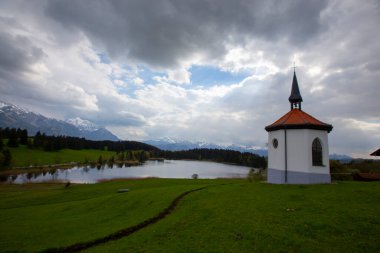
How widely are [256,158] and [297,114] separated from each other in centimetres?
12445

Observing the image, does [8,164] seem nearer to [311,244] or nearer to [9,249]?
[9,249]

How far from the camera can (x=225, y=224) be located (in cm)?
1455

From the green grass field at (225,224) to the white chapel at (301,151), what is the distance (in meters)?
5.81

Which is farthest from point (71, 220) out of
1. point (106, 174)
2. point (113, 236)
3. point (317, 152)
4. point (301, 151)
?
point (106, 174)

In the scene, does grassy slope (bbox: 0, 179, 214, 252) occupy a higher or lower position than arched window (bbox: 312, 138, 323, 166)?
lower

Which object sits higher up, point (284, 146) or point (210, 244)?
point (284, 146)

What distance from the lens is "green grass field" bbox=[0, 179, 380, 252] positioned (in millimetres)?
11609

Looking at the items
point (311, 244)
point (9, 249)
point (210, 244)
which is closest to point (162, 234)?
point (210, 244)

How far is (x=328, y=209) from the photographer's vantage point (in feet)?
52.9

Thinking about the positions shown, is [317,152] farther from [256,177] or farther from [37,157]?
[37,157]

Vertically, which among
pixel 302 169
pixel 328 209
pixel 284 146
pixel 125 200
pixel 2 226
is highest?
pixel 284 146

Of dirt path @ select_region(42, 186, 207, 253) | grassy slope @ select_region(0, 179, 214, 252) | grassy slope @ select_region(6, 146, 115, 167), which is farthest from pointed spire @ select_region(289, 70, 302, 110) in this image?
grassy slope @ select_region(6, 146, 115, 167)

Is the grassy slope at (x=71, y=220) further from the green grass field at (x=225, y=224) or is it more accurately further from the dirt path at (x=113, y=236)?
the dirt path at (x=113, y=236)

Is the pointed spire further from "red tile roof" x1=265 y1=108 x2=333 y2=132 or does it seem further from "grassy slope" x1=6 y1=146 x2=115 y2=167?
"grassy slope" x1=6 y1=146 x2=115 y2=167
